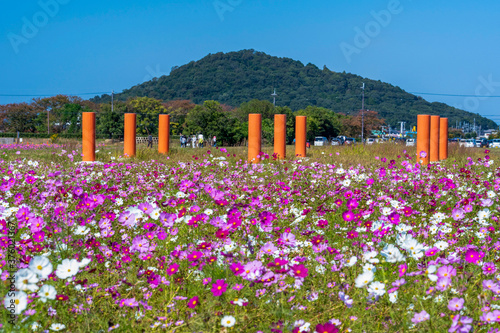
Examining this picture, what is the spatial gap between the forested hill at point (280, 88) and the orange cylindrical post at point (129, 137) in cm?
9882

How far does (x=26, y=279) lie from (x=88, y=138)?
11.9m

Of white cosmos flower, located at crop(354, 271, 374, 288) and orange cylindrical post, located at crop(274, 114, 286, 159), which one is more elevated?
orange cylindrical post, located at crop(274, 114, 286, 159)

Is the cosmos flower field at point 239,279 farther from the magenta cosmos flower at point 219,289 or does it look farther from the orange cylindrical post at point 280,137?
the orange cylindrical post at point 280,137

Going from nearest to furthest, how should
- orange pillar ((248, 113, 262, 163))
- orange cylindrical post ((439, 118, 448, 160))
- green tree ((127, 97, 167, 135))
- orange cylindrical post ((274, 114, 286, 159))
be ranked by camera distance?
orange pillar ((248, 113, 262, 163))
orange cylindrical post ((274, 114, 286, 159))
orange cylindrical post ((439, 118, 448, 160))
green tree ((127, 97, 167, 135))

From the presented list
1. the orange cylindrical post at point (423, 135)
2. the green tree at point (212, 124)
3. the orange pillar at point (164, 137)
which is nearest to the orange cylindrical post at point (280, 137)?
the orange pillar at point (164, 137)

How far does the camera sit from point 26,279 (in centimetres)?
196

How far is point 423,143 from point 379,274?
1203 centimetres

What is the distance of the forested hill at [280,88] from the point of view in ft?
387

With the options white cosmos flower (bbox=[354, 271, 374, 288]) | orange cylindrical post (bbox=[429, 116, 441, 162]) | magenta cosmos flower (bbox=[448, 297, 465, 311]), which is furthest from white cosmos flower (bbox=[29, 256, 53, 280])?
orange cylindrical post (bbox=[429, 116, 441, 162])

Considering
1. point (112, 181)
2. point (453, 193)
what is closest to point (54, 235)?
point (112, 181)

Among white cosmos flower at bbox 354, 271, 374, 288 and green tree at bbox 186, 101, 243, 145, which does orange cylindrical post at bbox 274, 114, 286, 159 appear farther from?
green tree at bbox 186, 101, 243, 145

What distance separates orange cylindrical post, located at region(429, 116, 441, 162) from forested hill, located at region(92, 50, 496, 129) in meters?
96.8

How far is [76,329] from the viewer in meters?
2.31

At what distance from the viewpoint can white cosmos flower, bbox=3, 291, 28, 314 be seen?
6.16ft
